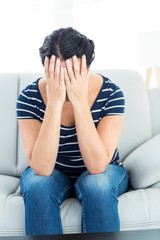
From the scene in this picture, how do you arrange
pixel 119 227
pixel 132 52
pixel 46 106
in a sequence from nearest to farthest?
1. pixel 119 227
2. pixel 46 106
3. pixel 132 52

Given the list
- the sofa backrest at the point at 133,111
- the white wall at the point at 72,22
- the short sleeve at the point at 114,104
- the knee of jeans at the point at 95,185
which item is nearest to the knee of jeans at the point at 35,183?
the knee of jeans at the point at 95,185

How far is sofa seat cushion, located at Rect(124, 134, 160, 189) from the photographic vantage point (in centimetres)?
154

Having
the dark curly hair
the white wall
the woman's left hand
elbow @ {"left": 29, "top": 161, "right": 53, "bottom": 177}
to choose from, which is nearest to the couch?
elbow @ {"left": 29, "top": 161, "right": 53, "bottom": 177}

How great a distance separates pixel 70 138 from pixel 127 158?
0.36 m

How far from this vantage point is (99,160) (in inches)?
54.7

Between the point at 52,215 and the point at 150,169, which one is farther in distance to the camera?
the point at 150,169

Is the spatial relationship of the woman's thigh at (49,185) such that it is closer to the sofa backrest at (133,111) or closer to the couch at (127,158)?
the couch at (127,158)

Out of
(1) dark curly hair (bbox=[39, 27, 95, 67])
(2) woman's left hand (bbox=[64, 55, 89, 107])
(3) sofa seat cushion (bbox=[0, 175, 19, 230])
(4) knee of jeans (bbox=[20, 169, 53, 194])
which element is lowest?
(3) sofa seat cushion (bbox=[0, 175, 19, 230])

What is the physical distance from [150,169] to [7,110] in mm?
737

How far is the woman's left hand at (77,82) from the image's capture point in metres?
1.40

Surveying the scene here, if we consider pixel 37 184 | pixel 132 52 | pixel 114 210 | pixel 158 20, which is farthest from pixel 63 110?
pixel 158 20

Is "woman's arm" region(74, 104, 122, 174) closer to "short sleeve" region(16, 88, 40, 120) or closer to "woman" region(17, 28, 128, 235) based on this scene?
"woman" region(17, 28, 128, 235)

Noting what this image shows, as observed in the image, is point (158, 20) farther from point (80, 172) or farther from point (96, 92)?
point (80, 172)

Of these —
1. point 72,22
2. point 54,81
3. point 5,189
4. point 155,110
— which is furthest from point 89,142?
point 72,22
